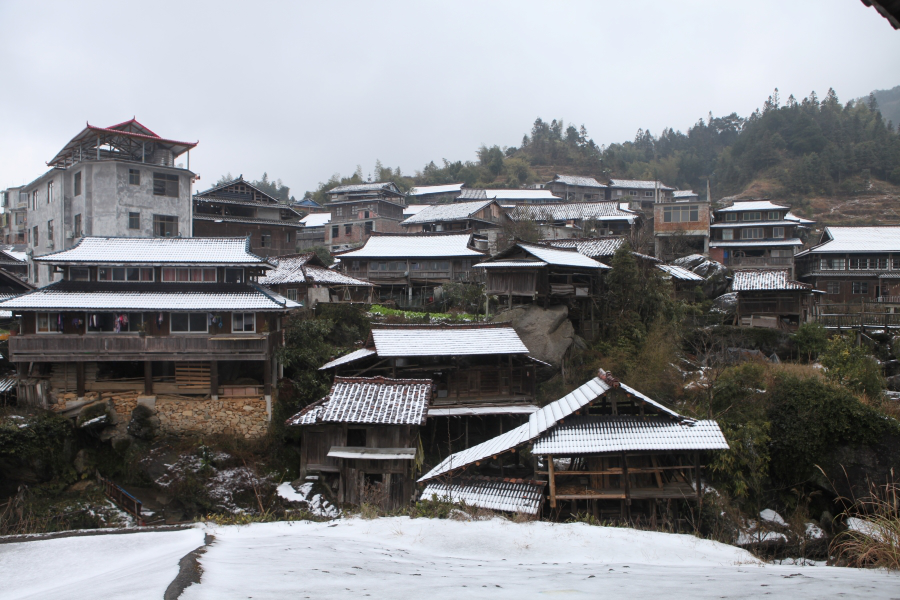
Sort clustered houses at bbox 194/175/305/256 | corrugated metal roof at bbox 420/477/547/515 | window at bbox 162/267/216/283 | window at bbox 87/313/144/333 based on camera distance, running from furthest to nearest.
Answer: clustered houses at bbox 194/175/305/256 < window at bbox 162/267/216/283 < window at bbox 87/313/144/333 < corrugated metal roof at bbox 420/477/547/515

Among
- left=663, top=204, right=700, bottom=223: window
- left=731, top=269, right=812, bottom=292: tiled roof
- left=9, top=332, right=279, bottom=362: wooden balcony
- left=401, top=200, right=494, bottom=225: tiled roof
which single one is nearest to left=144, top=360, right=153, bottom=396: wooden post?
left=9, top=332, right=279, bottom=362: wooden balcony

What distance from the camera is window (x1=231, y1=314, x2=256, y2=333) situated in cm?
2525

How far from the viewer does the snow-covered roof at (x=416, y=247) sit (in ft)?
141

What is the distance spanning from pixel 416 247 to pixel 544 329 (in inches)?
697

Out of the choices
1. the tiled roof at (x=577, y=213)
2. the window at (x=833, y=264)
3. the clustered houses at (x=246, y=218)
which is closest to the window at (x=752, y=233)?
the window at (x=833, y=264)

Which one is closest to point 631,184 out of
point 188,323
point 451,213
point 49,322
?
point 451,213

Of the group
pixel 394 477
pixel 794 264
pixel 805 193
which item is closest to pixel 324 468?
pixel 394 477

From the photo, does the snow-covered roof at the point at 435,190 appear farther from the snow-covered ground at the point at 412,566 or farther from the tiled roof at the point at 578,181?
the snow-covered ground at the point at 412,566

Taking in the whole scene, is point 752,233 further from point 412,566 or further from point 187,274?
point 412,566

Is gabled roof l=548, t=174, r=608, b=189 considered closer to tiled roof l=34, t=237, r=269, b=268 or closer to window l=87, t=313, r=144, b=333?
tiled roof l=34, t=237, r=269, b=268

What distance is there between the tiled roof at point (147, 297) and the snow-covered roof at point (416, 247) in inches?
682

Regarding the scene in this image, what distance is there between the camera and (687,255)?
157ft

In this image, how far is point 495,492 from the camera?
16.2m

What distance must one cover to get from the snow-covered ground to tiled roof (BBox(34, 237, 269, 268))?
2044 cm
